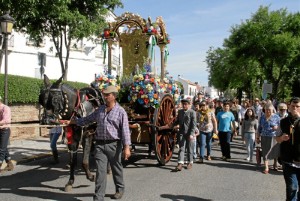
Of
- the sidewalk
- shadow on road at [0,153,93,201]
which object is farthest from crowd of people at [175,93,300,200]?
the sidewalk

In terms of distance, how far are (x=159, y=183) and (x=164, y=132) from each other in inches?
84.4

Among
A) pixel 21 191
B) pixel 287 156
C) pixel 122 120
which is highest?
pixel 122 120

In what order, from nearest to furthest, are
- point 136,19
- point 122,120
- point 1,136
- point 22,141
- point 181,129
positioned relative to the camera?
point 122,120 → point 1,136 → point 181,129 → point 136,19 → point 22,141

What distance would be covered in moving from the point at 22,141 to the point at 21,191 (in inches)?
295

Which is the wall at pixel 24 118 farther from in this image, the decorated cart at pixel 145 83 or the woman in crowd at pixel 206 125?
the woman in crowd at pixel 206 125

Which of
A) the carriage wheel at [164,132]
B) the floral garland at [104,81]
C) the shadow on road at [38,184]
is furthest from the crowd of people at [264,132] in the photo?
the shadow on road at [38,184]

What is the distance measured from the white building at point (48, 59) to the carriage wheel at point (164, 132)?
14.6 m

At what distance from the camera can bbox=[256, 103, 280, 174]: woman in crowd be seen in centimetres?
888

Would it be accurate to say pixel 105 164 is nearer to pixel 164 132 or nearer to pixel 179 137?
pixel 179 137

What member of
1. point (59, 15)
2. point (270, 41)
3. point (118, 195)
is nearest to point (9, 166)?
point (118, 195)

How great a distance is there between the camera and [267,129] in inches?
352

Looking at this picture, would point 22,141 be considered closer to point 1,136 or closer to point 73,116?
point 1,136

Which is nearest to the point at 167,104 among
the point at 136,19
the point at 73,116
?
the point at 136,19

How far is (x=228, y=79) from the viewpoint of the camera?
46.8 metres
